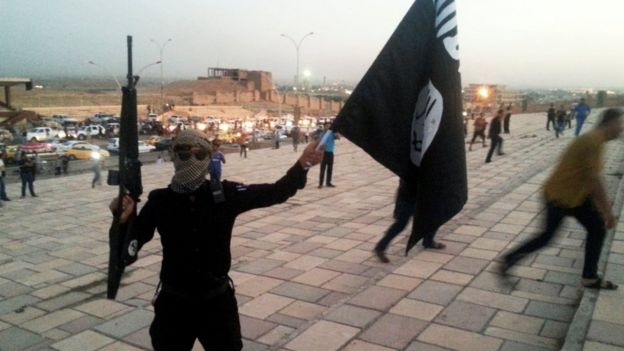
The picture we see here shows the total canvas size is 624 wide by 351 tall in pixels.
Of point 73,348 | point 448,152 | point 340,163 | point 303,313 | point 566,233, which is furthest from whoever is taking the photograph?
point 340,163

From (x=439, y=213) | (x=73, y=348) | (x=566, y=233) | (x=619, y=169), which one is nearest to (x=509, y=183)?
(x=619, y=169)

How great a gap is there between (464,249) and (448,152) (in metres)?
3.53

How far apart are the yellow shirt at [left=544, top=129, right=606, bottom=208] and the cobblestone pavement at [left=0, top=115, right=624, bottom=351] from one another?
22.8 inches

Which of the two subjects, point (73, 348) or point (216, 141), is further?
point (216, 141)

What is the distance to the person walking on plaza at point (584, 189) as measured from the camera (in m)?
3.87

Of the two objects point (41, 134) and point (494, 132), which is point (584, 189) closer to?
point (494, 132)

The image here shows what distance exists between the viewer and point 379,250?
5430 millimetres

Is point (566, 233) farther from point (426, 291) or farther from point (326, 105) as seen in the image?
point (326, 105)

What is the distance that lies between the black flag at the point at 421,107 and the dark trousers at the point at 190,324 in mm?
1173

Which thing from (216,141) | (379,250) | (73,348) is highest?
(216,141)

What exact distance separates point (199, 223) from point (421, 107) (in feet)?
4.75

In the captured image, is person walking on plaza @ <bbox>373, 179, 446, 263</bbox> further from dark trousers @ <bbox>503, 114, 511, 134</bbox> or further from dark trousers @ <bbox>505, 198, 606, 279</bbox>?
dark trousers @ <bbox>503, 114, 511, 134</bbox>

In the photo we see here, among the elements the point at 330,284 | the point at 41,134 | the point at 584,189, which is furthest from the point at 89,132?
the point at 584,189

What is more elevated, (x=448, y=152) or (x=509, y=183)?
(x=448, y=152)
